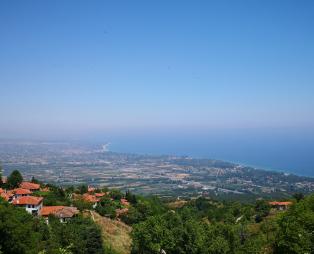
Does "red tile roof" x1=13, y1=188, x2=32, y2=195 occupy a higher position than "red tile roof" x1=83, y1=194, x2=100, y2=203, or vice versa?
"red tile roof" x1=13, y1=188, x2=32, y2=195

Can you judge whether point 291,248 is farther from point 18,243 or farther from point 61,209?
point 61,209

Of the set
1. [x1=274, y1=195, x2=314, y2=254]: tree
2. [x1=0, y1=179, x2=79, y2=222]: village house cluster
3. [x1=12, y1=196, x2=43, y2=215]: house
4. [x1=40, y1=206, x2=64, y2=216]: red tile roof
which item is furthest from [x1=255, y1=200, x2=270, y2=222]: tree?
[x1=12, y1=196, x2=43, y2=215]: house

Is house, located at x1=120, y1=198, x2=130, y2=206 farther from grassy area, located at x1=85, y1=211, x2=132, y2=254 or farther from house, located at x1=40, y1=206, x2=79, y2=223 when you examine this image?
house, located at x1=40, y1=206, x2=79, y2=223

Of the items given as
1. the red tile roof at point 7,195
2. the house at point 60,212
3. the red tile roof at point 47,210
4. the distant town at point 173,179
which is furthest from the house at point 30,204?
the distant town at point 173,179

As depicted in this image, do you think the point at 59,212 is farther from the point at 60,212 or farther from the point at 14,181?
the point at 14,181

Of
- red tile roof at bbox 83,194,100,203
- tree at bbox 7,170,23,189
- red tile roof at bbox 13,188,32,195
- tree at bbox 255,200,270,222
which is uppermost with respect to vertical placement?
tree at bbox 7,170,23,189

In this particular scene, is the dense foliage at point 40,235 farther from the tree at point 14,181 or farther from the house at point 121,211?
the tree at point 14,181

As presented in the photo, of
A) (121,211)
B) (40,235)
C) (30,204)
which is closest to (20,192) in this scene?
(30,204)

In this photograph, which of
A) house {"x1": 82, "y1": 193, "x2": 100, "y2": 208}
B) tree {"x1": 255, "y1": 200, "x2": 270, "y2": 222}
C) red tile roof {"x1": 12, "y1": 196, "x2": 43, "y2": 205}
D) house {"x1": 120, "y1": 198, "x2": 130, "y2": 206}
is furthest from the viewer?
house {"x1": 120, "y1": 198, "x2": 130, "y2": 206}
